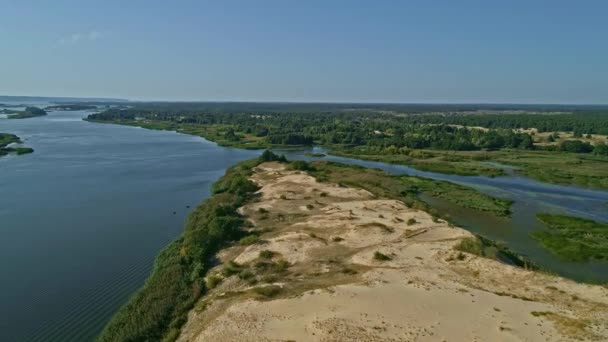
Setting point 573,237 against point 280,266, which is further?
point 573,237

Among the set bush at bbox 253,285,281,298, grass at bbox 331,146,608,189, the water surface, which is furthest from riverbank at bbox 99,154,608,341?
grass at bbox 331,146,608,189

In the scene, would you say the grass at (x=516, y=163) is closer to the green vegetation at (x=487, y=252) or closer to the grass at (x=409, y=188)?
the grass at (x=409, y=188)

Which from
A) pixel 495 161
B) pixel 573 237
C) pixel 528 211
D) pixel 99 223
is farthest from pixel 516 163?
pixel 99 223

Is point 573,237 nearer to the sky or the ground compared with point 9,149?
nearer to the ground

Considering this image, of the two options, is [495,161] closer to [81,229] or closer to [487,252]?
[487,252]

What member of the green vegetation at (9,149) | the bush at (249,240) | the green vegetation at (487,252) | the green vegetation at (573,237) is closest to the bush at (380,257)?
the green vegetation at (487,252)

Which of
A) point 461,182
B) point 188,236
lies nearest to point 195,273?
point 188,236

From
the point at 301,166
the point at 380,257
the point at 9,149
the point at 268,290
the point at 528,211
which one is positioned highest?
the point at 9,149
